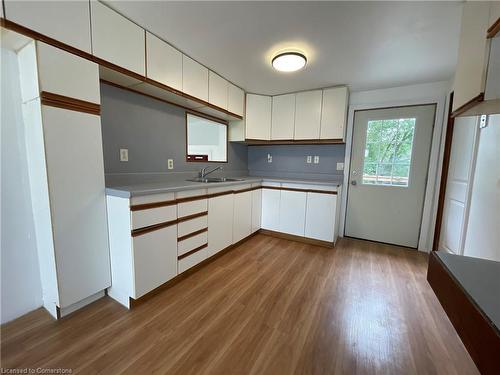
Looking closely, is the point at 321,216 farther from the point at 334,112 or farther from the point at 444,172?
the point at 444,172

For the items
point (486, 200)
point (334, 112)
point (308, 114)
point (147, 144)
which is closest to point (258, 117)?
point (308, 114)

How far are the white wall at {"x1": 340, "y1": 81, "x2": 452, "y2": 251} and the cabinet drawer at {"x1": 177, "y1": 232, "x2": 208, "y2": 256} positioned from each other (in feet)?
8.99

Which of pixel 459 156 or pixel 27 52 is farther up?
pixel 27 52

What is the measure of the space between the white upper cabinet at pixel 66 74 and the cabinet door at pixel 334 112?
2531 mm

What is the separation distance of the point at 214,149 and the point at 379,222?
2.67 m

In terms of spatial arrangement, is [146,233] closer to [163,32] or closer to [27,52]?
[27,52]

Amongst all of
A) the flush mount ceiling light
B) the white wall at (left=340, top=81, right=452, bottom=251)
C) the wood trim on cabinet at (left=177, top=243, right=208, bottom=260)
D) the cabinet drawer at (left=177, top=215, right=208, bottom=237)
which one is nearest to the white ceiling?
the flush mount ceiling light

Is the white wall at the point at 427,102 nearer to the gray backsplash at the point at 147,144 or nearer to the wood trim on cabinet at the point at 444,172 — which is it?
the wood trim on cabinet at the point at 444,172

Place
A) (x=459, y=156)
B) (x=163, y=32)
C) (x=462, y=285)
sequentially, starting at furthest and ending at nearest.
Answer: (x=459, y=156) → (x=163, y=32) → (x=462, y=285)

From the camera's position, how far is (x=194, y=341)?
1.27 m

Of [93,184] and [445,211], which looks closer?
[93,184]

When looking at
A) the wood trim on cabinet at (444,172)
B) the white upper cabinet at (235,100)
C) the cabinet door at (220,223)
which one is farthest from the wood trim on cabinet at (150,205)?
the wood trim on cabinet at (444,172)

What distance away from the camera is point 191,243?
195 centimetres

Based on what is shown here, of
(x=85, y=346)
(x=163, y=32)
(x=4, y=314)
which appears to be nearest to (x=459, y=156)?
(x=163, y=32)
